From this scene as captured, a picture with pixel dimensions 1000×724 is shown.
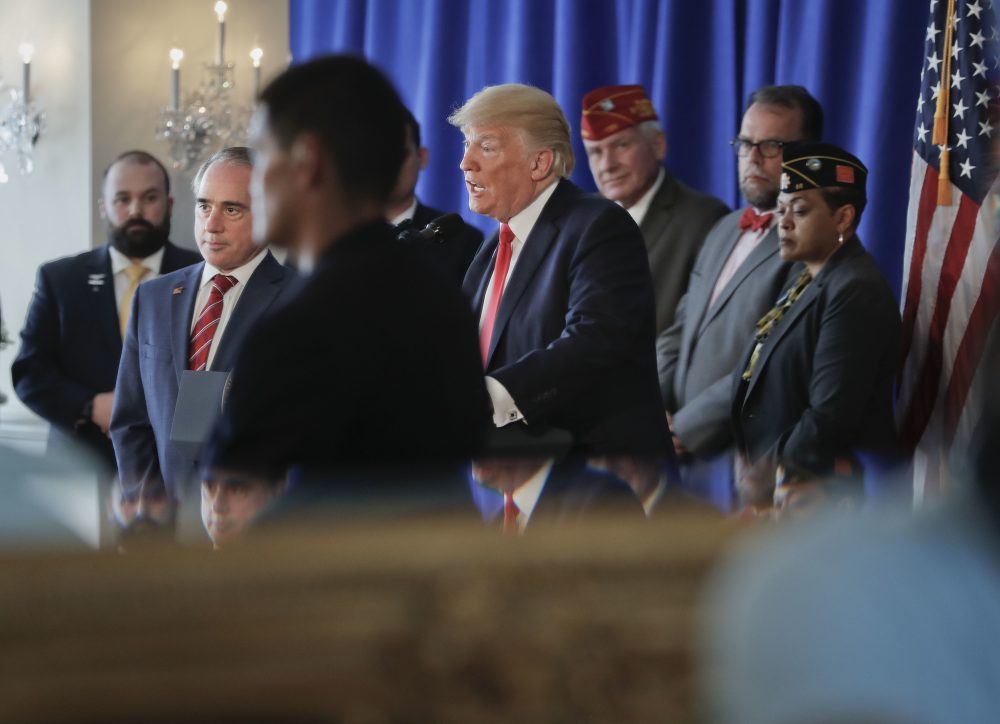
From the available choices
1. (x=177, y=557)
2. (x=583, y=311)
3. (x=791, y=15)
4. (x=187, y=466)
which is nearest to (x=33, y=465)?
(x=177, y=557)

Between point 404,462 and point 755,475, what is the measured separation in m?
0.34

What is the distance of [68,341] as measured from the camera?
3.89m

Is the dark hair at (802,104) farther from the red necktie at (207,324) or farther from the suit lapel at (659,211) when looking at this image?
the red necktie at (207,324)

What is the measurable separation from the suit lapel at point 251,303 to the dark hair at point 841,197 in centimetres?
141

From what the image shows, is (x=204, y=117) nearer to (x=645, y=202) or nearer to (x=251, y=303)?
(x=645, y=202)

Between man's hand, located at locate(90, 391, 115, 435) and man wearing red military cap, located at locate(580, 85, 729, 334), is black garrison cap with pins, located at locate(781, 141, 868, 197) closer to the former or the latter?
man wearing red military cap, located at locate(580, 85, 729, 334)

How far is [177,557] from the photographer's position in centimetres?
69

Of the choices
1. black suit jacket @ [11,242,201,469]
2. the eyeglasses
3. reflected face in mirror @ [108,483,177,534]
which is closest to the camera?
reflected face in mirror @ [108,483,177,534]

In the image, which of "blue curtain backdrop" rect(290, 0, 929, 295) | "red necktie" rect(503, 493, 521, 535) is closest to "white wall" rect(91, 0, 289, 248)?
"blue curtain backdrop" rect(290, 0, 929, 295)

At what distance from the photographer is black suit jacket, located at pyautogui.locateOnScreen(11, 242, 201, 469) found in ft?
12.5

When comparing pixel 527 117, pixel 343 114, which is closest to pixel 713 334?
pixel 527 117

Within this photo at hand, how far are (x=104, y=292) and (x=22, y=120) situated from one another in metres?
1.65

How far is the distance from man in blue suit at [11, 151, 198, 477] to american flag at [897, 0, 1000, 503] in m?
2.22

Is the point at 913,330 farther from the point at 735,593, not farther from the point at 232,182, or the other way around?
the point at 735,593
